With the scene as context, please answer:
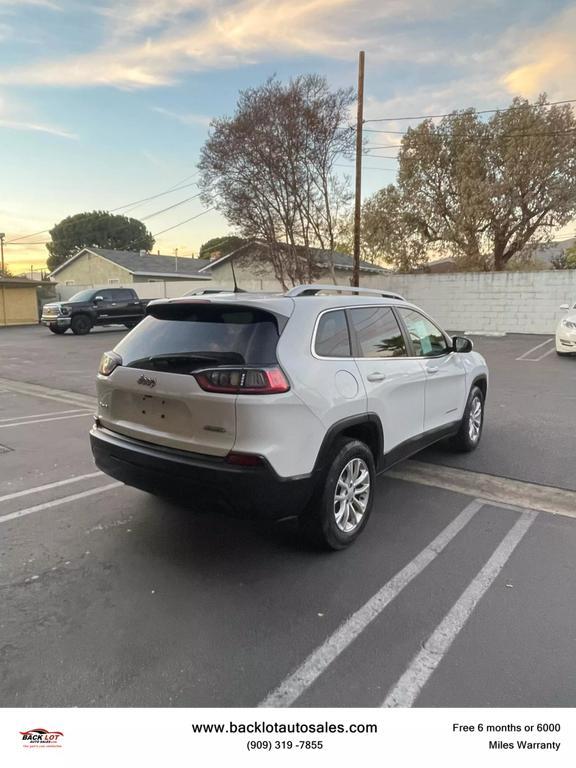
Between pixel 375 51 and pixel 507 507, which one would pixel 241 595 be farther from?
pixel 375 51

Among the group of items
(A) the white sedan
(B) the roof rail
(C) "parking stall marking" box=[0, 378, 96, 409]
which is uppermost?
(B) the roof rail

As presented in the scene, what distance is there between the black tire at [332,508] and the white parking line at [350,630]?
0.44 m

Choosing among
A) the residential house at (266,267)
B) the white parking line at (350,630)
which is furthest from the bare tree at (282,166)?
the white parking line at (350,630)

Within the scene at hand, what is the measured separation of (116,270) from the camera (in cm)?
3700

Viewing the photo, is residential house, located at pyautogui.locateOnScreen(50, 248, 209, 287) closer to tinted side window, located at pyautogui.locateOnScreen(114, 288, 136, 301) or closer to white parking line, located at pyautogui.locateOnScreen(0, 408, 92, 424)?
tinted side window, located at pyautogui.locateOnScreen(114, 288, 136, 301)

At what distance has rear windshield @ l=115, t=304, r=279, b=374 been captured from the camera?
9.66ft

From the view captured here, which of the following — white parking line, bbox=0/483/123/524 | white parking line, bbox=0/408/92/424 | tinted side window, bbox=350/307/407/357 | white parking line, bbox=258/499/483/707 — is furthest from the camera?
white parking line, bbox=0/408/92/424

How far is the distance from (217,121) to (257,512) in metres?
22.3

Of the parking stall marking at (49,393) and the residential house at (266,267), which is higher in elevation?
the residential house at (266,267)

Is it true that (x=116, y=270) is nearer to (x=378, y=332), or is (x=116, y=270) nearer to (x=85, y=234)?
(x=85, y=234)

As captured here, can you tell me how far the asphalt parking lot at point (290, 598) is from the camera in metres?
2.18

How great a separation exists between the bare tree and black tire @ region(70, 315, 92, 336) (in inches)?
310

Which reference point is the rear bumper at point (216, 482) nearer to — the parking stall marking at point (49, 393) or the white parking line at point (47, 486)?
the white parking line at point (47, 486)
